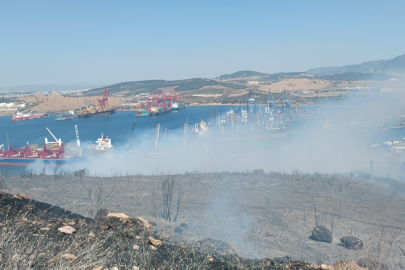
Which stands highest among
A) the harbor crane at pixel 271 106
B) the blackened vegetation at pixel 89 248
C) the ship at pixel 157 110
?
the blackened vegetation at pixel 89 248

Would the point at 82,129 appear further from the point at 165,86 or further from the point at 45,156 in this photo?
the point at 165,86

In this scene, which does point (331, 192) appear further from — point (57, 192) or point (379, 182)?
point (57, 192)

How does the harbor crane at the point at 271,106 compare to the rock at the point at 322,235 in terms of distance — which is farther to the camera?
the harbor crane at the point at 271,106

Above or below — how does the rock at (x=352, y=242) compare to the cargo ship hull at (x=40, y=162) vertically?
above

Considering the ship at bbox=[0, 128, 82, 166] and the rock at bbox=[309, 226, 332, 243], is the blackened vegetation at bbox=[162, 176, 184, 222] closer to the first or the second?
the rock at bbox=[309, 226, 332, 243]

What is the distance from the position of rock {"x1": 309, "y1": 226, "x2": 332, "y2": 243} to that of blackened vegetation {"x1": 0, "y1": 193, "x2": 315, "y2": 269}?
2.33 m

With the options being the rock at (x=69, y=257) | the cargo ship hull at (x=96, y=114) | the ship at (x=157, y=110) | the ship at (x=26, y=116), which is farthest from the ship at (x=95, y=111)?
the rock at (x=69, y=257)

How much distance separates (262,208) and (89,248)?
14.1ft

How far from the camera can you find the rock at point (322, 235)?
4.45m

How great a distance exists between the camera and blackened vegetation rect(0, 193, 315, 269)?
1.67 meters

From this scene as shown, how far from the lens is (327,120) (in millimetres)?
24031

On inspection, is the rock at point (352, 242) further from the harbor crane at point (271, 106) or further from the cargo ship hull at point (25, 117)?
the cargo ship hull at point (25, 117)

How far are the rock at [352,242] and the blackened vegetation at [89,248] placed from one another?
2212mm

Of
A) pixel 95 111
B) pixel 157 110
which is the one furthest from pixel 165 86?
pixel 95 111
